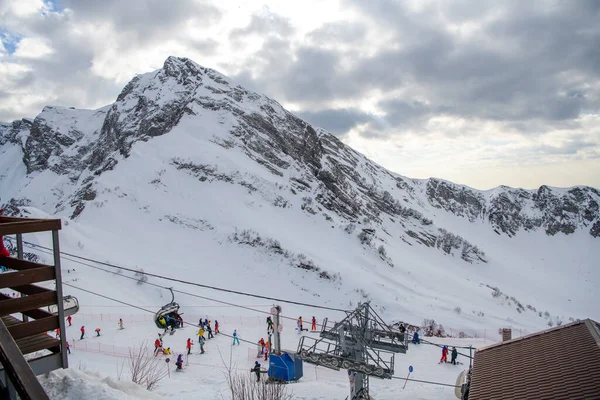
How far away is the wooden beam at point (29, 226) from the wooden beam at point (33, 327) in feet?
4.35

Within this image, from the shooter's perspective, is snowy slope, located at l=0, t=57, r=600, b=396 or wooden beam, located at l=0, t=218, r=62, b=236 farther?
snowy slope, located at l=0, t=57, r=600, b=396

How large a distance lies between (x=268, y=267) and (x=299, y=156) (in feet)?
112

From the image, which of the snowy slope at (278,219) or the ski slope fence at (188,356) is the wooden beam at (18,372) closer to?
the ski slope fence at (188,356)

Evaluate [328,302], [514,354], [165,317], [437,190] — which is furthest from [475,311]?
[437,190]

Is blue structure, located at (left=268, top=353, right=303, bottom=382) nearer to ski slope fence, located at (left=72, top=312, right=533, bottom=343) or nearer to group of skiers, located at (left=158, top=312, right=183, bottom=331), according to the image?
group of skiers, located at (left=158, top=312, right=183, bottom=331)

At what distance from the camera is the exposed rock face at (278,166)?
2477 inches

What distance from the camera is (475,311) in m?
40.6

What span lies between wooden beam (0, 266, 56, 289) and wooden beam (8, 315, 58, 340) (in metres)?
0.58

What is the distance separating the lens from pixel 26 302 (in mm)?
5562

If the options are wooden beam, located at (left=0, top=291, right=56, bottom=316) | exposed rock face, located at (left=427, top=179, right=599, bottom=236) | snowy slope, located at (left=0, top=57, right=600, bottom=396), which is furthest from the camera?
exposed rock face, located at (left=427, top=179, right=599, bottom=236)

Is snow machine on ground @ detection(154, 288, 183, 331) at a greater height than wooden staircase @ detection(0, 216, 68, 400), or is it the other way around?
wooden staircase @ detection(0, 216, 68, 400)

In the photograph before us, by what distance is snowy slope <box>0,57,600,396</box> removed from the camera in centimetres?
3909

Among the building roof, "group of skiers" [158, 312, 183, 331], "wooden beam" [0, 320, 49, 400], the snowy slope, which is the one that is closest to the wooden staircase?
"wooden beam" [0, 320, 49, 400]

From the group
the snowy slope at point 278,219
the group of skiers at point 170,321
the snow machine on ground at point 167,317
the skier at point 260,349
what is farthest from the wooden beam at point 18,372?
the snowy slope at point 278,219
